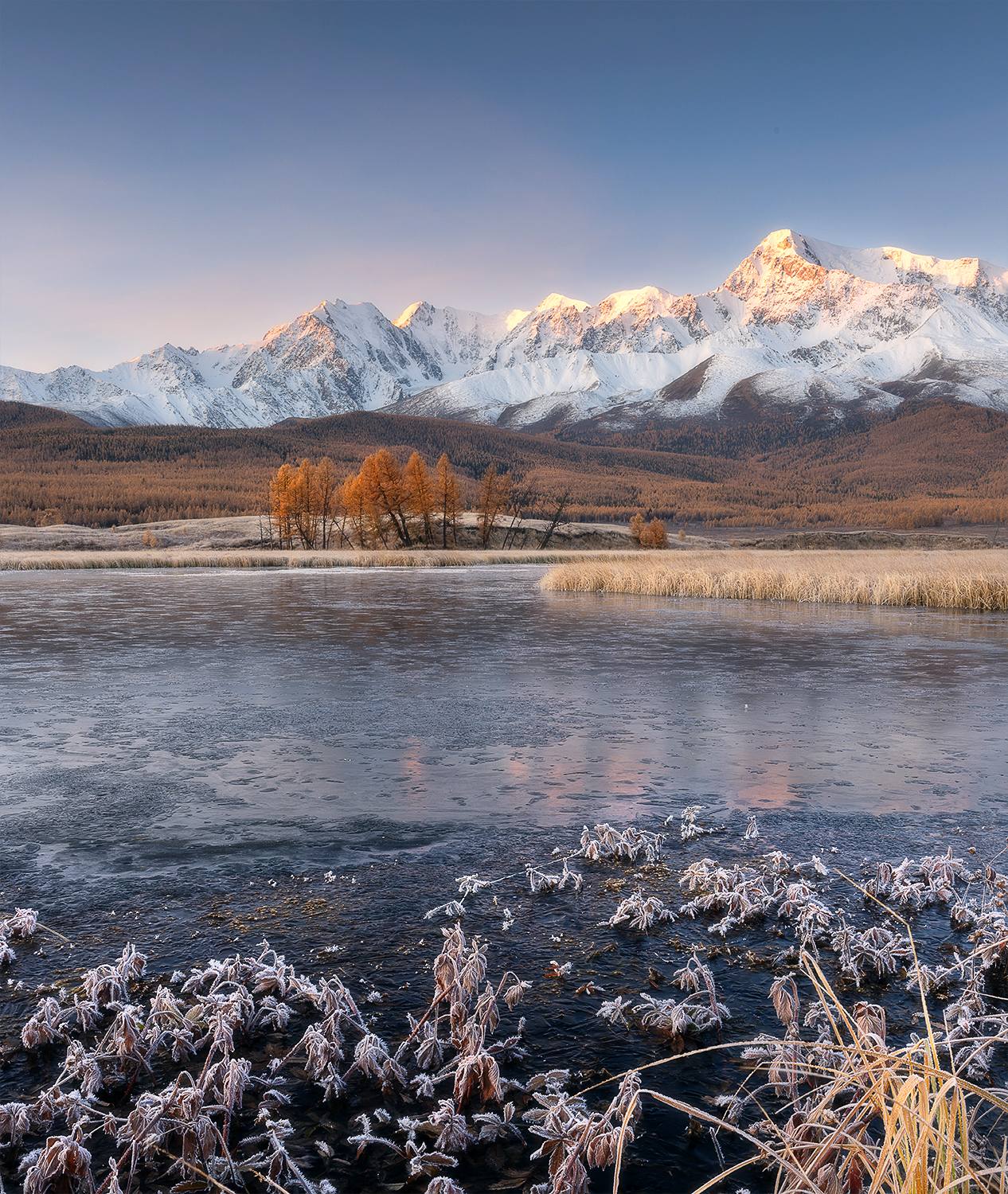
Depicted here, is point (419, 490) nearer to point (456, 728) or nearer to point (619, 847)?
point (456, 728)

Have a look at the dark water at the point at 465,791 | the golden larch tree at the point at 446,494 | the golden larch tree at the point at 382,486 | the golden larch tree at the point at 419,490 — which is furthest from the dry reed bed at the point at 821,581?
the golden larch tree at the point at 446,494

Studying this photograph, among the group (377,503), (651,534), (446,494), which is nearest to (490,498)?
(446,494)

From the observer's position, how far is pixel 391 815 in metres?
8.57

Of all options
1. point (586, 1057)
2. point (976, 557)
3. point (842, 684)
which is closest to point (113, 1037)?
point (586, 1057)

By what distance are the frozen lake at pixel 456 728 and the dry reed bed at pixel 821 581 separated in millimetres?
4000

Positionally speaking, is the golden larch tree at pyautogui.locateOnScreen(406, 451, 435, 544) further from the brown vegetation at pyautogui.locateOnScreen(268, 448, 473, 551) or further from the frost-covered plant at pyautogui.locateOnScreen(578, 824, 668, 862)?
the frost-covered plant at pyautogui.locateOnScreen(578, 824, 668, 862)

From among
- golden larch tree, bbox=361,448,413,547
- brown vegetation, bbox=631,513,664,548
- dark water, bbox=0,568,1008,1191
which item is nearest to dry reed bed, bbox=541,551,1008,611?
dark water, bbox=0,568,1008,1191

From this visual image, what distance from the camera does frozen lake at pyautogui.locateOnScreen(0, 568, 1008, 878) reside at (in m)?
8.57

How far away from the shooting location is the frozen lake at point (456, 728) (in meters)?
8.57

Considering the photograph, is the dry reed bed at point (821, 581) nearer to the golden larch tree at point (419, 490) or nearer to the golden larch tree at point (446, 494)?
the golden larch tree at point (419, 490)

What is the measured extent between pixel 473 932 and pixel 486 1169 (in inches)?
82.9

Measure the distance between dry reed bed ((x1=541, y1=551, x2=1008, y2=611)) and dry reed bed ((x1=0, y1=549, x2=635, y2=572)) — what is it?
1565 centimetres

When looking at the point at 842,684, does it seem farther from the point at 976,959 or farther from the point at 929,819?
the point at 976,959

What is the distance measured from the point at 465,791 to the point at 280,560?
54218 mm
